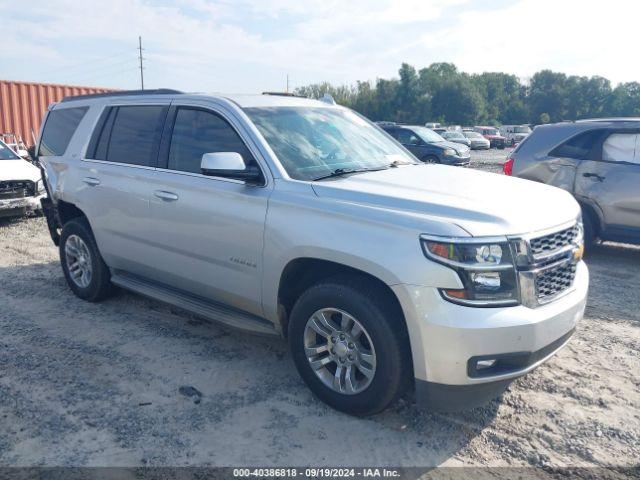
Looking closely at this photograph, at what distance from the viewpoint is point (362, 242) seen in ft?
10.4

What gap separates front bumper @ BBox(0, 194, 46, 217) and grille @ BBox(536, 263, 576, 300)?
8345 mm

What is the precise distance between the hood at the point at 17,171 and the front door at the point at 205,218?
6.03 meters

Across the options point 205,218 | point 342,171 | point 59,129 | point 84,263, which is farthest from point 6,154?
point 342,171

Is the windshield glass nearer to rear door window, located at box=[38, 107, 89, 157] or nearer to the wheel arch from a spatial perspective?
rear door window, located at box=[38, 107, 89, 157]

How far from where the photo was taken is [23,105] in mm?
16656

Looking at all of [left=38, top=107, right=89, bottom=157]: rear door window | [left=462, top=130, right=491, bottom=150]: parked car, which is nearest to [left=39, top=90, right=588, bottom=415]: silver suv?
[left=38, top=107, right=89, bottom=157]: rear door window

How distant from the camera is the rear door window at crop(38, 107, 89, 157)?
555 centimetres

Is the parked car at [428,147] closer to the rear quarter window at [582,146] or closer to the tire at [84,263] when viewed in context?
the rear quarter window at [582,146]

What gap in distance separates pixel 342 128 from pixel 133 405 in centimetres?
253

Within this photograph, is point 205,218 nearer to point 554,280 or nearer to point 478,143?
point 554,280

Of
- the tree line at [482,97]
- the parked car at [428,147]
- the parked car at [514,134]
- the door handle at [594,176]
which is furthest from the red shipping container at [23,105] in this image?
the tree line at [482,97]

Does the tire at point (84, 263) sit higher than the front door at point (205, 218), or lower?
lower

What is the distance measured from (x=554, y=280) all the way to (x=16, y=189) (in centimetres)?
886

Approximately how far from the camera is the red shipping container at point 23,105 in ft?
53.2
